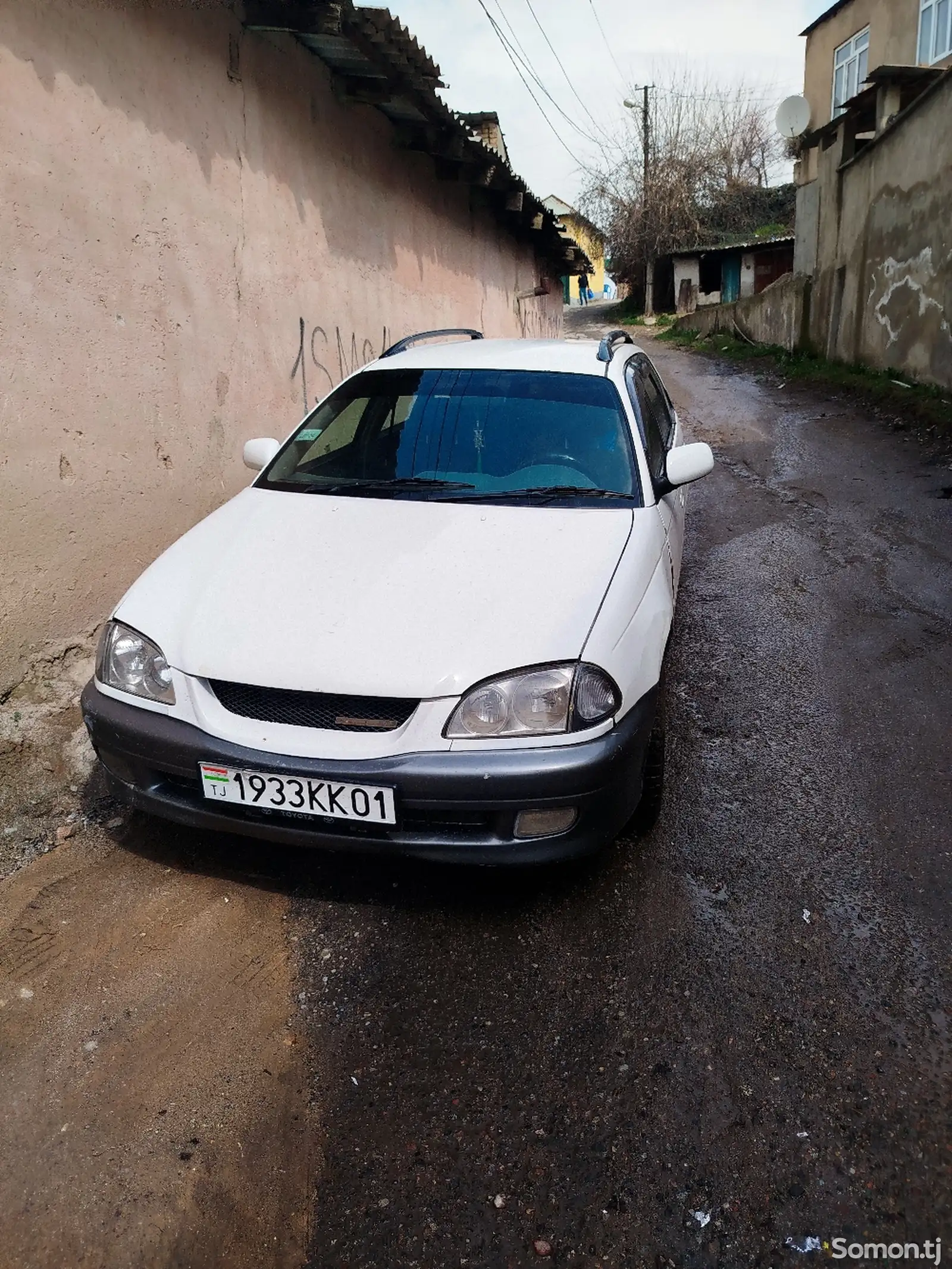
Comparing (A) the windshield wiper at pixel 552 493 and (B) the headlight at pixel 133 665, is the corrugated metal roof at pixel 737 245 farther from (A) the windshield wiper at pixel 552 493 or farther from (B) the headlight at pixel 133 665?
(B) the headlight at pixel 133 665

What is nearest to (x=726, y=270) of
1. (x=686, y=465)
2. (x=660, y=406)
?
(x=660, y=406)

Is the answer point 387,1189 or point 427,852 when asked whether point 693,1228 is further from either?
point 427,852

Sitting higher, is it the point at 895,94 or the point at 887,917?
the point at 895,94

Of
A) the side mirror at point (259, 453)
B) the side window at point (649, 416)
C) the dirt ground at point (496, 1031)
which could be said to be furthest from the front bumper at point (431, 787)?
the side mirror at point (259, 453)

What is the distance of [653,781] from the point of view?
3.02 metres

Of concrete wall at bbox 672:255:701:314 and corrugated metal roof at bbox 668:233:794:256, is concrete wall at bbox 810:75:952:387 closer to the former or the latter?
corrugated metal roof at bbox 668:233:794:256

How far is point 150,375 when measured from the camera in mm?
4684

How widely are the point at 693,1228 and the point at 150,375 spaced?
14.8 feet

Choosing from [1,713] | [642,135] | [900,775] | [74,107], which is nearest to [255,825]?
[1,713]

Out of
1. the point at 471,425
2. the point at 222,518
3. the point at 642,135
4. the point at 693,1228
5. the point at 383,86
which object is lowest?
the point at 693,1228

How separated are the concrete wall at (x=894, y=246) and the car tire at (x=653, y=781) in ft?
31.3

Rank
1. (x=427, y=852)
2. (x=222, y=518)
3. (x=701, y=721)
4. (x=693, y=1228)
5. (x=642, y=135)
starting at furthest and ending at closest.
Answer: (x=642, y=135), (x=701, y=721), (x=222, y=518), (x=427, y=852), (x=693, y=1228)

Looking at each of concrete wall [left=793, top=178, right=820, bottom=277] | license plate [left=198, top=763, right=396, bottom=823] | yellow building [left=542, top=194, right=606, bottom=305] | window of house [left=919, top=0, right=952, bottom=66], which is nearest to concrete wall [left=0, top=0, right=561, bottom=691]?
license plate [left=198, top=763, right=396, bottom=823]

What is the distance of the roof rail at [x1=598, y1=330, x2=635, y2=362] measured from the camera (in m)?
4.15
